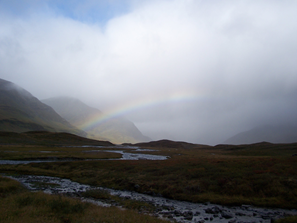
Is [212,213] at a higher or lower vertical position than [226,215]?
lower

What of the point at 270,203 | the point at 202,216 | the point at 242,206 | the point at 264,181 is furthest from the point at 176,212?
the point at 264,181

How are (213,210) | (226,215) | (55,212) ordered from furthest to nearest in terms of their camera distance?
(213,210)
(226,215)
(55,212)

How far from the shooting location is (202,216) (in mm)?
19281

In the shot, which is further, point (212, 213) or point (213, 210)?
point (213, 210)

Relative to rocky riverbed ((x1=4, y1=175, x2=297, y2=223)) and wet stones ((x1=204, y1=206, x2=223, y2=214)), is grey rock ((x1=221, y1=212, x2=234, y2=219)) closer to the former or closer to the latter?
rocky riverbed ((x1=4, y1=175, x2=297, y2=223))

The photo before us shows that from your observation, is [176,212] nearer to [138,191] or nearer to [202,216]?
[202,216]

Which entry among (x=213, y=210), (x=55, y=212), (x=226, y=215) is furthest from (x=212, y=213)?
(x=55, y=212)

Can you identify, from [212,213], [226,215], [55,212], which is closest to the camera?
[55,212]

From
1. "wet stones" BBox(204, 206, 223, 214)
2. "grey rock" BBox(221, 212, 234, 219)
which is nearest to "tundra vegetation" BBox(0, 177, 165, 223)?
"wet stones" BBox(204, 206, 223, 214)

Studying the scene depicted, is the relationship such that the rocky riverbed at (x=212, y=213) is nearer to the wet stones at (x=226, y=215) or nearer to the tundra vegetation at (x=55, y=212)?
the wet stones at (x=226, y=215)

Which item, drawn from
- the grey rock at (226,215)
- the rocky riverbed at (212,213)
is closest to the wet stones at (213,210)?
the rocky riverbed at (212,213)

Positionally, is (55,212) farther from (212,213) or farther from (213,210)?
(213,210)

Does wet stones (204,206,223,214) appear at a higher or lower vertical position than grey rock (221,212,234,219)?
lower

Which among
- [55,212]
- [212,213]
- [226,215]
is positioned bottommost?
[212,213]
